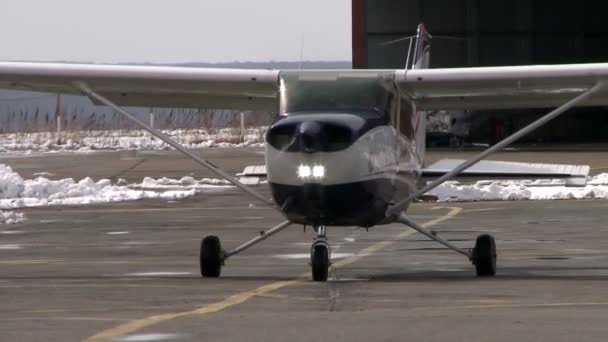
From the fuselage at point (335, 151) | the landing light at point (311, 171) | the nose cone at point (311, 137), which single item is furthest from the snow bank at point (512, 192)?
the nose cone at point (311, 137)

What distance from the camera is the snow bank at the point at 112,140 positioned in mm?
50469

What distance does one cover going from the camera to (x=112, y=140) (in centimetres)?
5562

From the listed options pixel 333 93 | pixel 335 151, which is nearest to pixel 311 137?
pixel 335 151

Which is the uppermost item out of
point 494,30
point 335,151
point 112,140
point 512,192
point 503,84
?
point 494,30

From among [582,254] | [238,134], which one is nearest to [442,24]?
[238,134]

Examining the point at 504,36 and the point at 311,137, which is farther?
the point at 504,36

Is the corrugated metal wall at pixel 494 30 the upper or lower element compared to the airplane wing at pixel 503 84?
upper

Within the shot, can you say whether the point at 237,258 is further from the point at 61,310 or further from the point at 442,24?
the point at 442,24

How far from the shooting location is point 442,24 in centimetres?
5069

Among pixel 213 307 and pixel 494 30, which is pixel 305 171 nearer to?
pixel 213 307

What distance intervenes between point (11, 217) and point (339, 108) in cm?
1050

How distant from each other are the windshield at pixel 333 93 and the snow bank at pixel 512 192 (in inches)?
487

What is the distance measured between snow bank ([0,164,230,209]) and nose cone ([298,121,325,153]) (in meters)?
14.0

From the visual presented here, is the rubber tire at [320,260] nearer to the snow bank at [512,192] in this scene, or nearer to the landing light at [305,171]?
the landing light at [305,171]
